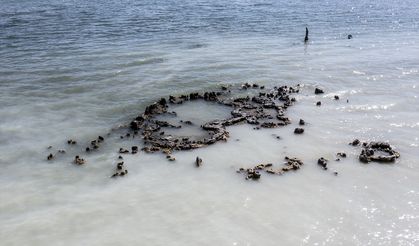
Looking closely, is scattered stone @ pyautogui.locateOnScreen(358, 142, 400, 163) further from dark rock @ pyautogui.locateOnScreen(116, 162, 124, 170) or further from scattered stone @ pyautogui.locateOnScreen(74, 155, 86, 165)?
scattered stone @ pyautogui.locateOnScreen(74, 155, 86, 165)

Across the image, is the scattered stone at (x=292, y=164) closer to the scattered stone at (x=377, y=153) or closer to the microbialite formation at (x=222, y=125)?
the microbialite formation at (x=222, y=125)

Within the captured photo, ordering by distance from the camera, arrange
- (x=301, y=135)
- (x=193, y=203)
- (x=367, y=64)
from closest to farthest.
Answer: (x=193, y=203) → (x=301, y=135) → (x=367, y=64)

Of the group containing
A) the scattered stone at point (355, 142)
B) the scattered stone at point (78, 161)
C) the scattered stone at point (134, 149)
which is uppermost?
the scattered stone at point (355, 142)

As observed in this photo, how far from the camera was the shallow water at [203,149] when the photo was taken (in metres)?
12.5

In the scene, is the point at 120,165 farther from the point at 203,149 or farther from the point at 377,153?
the point at 377,153

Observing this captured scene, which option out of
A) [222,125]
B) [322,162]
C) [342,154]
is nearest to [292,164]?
[322,162]

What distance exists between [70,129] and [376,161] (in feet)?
41.2

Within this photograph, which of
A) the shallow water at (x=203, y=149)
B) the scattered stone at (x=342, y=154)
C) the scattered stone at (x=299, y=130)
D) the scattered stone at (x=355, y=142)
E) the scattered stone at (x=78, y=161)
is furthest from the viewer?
the scattered stone at (x=299, y=130)

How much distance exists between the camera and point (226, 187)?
47.0 ft

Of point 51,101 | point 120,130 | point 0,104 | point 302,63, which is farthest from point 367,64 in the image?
point 0,104

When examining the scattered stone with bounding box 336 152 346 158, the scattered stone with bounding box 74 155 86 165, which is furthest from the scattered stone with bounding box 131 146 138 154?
the scattered stone with bounding box 336 152 346 158

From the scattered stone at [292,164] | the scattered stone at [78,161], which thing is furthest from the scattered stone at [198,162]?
the scattered stone at [78,161]

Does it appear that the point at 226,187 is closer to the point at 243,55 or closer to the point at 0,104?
the point at 0,104

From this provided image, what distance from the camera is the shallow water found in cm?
1246
